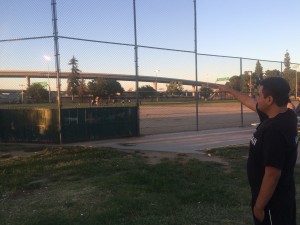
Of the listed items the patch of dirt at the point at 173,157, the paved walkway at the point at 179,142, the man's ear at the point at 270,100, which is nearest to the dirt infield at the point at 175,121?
the paved walkway at the point at 179,142

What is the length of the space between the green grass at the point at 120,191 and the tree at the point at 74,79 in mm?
Answer: 3808

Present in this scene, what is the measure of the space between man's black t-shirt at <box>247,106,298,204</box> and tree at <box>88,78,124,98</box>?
11.0 m

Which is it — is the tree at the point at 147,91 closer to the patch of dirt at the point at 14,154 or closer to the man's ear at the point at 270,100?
the patch of dirt at the point at 14,154

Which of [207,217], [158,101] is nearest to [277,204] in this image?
[207,217]

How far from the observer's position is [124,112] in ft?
44.6

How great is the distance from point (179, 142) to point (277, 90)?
31.2 feet

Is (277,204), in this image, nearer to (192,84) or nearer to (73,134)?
(73,134)

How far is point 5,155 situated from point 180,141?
5279 millimetres

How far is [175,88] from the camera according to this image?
16.0 metres

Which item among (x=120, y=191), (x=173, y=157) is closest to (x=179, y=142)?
(x=173, y=157)

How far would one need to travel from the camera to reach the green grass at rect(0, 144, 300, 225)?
4.91 m

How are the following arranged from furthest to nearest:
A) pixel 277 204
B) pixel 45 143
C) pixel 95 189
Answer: pixel 45 143 → pixel 95 189 → pixel 277 204

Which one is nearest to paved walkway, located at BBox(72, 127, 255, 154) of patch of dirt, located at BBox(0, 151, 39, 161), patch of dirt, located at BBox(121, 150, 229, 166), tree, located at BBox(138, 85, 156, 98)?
patch of dirt, located at BBox(121, 150, 229, 166)

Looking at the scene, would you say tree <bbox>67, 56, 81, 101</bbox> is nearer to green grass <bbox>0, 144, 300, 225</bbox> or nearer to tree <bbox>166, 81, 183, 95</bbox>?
green grass <bbox>0, 144, 300, 225</bbox>
